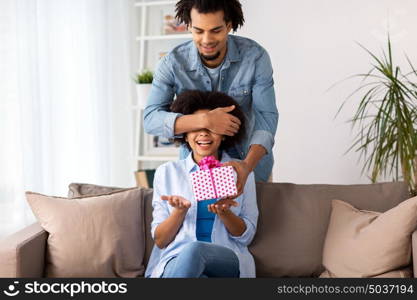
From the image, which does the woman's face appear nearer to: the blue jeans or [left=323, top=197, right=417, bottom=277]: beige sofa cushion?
the blue jeans

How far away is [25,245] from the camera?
85.9 inches

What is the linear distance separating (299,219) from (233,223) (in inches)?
15.5

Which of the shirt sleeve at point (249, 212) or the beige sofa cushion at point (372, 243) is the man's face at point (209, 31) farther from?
the beige sofa cushion at point (372, 243)

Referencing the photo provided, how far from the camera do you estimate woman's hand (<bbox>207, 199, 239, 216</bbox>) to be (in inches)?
80.5

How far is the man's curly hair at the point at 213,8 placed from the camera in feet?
7.06

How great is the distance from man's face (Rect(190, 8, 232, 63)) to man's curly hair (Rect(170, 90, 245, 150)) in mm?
144

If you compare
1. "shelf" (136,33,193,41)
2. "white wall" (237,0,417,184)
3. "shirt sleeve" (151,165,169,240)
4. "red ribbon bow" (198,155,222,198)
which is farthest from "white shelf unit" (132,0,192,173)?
"red ribbon bow" (198,155,222,198)

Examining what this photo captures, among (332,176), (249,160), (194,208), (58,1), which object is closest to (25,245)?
(194,208)

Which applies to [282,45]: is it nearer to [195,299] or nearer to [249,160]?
[249,160]

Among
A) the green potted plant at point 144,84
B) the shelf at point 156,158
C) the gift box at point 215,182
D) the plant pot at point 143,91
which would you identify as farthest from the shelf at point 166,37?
the gift box at point 215,182

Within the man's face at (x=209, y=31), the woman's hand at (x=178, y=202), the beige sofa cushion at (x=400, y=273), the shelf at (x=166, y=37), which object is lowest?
the beige sofa cushion at (x=400, y=273)

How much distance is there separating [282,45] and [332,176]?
3.36ft

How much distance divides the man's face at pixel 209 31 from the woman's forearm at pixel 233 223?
0.57 metres

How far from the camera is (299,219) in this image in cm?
245
